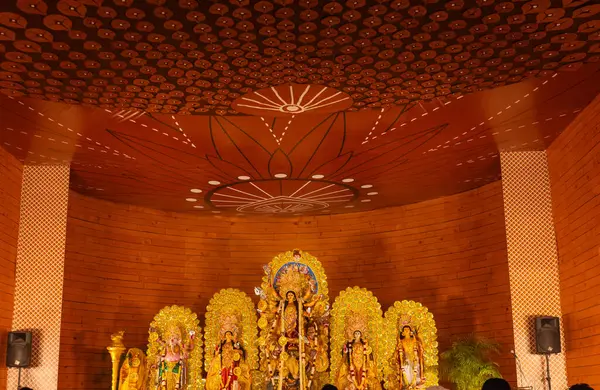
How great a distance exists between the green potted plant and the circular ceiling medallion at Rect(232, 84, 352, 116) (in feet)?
14.7

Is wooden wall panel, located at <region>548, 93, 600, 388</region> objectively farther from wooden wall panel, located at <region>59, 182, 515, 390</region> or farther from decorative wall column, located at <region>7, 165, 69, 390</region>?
decorative wall column, located at <region>7, 165, 69, 390</region>

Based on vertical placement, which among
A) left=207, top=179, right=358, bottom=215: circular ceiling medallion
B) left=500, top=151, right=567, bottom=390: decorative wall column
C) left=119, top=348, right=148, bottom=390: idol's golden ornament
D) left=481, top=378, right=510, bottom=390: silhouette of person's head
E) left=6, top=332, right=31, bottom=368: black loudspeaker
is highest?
left=207, top=179, right=358, bottom=215: circular ceiling medallion

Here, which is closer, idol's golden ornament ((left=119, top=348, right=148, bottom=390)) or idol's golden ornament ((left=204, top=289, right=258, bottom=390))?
idol's golden ornament ((left=119, top=348, right=148, bottom=390))

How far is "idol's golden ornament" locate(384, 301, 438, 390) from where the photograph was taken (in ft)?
34.9

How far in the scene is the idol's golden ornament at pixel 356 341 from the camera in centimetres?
1097

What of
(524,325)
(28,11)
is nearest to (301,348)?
(524,325)

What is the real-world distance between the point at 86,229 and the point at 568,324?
7782 millimetres

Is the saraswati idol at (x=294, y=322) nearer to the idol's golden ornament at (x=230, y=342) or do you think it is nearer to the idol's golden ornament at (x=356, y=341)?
the idol's golden ornament at (x=356, y=341)

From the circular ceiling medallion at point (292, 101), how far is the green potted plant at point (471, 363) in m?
4.47

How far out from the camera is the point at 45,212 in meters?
10.0

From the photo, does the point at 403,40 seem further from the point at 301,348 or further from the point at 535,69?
the point at 301,348

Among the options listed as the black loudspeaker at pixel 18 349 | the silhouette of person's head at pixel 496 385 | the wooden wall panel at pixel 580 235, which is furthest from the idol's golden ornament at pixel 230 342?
the silhouette of person's head at pixel 496 385

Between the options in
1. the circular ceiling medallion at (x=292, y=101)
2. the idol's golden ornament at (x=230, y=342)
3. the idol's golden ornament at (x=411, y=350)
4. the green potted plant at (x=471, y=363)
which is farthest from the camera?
the idol's golden ornament at (x=230, y=342)

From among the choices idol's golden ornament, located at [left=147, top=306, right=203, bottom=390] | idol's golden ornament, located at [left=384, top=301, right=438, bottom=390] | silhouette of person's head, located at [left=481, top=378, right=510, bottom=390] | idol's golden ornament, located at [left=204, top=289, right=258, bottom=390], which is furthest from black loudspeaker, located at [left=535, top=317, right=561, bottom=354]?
idol's golden ornament, located at [left=147, top=306, right=203, bottom=390]
